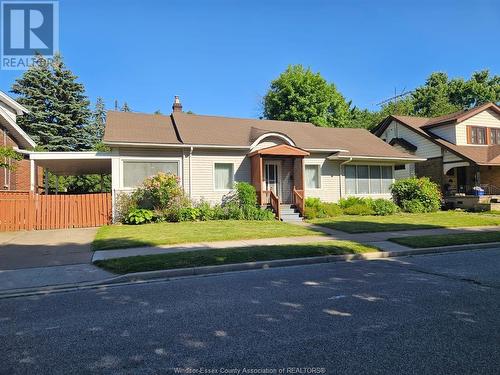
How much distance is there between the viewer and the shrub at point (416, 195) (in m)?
21.3

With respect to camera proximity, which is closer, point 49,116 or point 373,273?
point 373,273

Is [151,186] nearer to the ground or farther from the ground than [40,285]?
farther from the ground

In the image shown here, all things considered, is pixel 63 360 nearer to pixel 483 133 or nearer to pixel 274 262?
pixel 274 262

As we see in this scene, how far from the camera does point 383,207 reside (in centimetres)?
2000

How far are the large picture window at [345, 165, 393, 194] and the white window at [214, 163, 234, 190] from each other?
23.1 ft

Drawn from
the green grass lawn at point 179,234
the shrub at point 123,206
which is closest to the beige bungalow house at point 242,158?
the shrub at point 123,206

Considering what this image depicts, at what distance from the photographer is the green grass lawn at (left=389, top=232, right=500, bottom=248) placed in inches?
414

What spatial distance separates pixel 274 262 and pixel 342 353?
15.3ft

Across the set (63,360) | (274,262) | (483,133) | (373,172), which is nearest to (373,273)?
(274,262)

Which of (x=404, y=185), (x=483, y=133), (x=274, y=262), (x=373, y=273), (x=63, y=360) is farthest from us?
(x=483, y=133)

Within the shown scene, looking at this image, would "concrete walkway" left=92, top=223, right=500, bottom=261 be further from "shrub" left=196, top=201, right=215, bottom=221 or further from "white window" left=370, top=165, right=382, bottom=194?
"white window" left=370, top=165, right=382, bottom=194

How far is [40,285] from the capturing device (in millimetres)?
6656

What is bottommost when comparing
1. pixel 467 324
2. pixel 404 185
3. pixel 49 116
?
pixel 467 324

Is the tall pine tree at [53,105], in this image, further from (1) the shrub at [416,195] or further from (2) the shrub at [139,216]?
(1) the shrub at [416,195]
